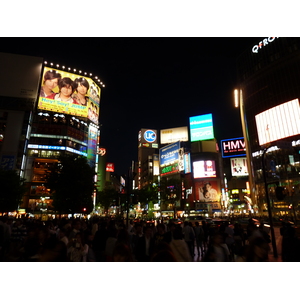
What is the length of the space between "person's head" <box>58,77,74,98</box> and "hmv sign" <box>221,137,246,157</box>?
60.0 metres

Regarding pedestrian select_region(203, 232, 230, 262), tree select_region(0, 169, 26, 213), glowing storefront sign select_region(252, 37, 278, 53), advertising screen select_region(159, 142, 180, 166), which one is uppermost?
glowing storefront sign select_region(252, 37, 278, 53)

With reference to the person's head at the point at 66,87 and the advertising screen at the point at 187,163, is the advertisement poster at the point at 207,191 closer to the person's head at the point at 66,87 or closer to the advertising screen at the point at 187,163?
the advertising screen at the point at 187,163

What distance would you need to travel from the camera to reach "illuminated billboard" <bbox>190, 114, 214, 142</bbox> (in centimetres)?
7619

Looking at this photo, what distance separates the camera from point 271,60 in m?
63.0

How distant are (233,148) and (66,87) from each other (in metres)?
64.6

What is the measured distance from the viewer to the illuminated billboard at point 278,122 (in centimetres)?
5192

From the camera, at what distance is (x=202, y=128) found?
7744cm

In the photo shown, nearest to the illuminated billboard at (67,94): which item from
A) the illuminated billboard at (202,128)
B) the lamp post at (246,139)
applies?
the illuminated billboard at (202,128)

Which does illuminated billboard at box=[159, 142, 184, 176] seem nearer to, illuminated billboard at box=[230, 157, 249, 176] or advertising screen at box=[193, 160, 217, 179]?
advertising screen at box=[193, 160, 217, 179]

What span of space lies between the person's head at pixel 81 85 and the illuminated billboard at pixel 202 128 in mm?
37275

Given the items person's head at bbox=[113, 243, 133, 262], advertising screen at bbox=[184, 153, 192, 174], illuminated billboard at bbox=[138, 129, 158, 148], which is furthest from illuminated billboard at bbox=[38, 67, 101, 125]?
person's head at bbox=[113, 243, 133, 262]

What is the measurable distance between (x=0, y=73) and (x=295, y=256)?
67859mm

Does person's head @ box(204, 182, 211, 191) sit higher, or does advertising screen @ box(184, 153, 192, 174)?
advertising screen @ box(184, 153, 192, 174)

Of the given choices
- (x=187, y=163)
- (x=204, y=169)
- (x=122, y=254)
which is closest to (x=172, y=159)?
(x=187, y=163)
